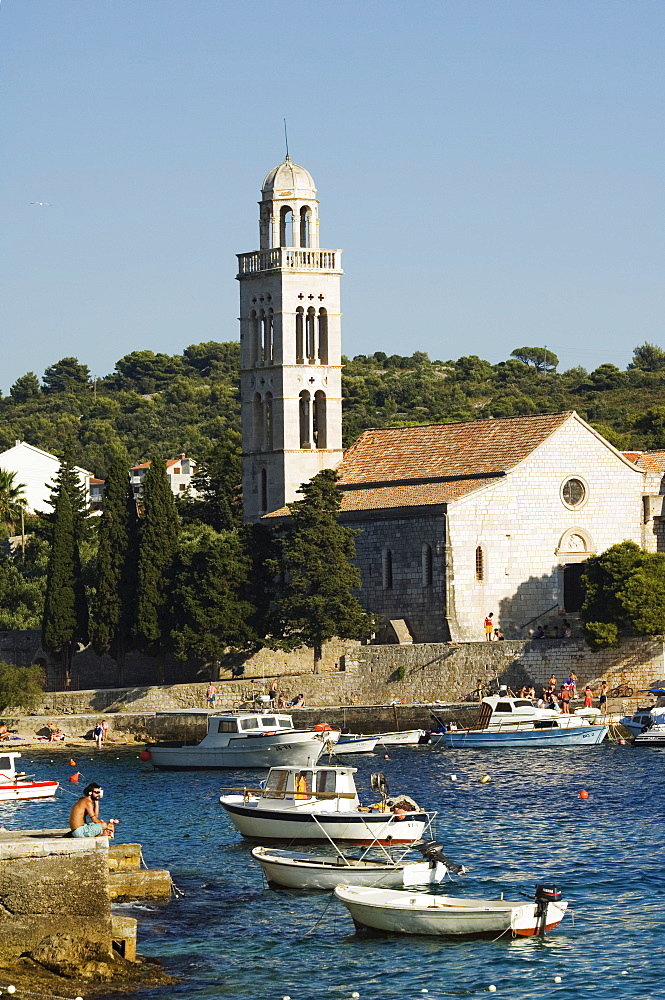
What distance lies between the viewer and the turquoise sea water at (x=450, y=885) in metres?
29.4

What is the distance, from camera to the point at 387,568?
6931 centimetres

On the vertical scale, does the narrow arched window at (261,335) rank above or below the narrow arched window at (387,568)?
above

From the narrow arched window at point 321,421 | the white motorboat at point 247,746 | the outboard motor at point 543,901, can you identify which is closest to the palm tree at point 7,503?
the narrow arched window at point 321,421

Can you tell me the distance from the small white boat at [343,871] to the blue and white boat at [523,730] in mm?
23107

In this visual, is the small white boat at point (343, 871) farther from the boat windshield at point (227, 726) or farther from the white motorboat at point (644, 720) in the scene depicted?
the white motorboat at point (644, 720)

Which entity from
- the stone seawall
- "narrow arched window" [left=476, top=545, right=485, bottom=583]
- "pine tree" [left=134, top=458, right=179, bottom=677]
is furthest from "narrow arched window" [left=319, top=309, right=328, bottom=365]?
the stone seawall

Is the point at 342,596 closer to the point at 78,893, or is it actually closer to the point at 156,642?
the point at 156,642

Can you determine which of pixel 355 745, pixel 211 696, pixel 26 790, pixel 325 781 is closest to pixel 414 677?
pixel 211 696

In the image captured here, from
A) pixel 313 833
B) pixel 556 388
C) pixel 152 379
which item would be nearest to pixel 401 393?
pixel 556 388

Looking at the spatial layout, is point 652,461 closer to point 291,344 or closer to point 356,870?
point 291,344

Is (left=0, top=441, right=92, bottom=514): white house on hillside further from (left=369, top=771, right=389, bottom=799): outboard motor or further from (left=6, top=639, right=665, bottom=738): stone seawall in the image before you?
(left=369, top=771, right=389, bottom=799): outboard motor

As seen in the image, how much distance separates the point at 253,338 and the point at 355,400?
78.5 meters

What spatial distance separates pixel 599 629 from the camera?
206 feet

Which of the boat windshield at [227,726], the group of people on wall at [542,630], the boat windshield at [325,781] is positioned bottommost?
the boat windshield at [325,781]
